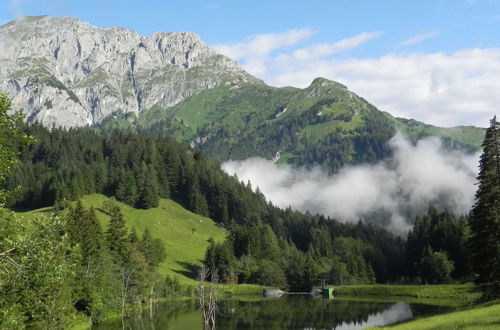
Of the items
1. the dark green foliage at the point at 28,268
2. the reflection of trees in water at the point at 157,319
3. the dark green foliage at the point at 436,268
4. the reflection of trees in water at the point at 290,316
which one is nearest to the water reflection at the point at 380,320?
the reflection of trees in water at the point at 290,316

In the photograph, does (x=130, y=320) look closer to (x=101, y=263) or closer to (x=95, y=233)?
(x=101, y=263)

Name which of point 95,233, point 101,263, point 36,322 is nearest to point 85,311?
point 101,263

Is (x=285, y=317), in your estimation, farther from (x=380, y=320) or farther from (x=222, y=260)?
(x=222, y=260)

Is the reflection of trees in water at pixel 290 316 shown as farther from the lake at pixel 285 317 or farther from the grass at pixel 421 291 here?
the grass at pixel 421 291

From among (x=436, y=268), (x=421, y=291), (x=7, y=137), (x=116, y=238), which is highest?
(x=7, y=137)

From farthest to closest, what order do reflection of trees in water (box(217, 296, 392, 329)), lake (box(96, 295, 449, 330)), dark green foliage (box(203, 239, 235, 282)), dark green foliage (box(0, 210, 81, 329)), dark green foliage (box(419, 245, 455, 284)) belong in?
dark green foliage (box(203, 239, 235, 282))
dark green foliage (box(419, 245, 455, 284))
reflection of trees in water (box(217, 296, 392, 329))
lake (box(96, 295, 449, 330))
dark green foliage (box(0, 210, 81, 329))

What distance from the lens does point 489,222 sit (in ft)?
222

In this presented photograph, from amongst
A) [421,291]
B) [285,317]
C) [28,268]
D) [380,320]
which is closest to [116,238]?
[285,317]

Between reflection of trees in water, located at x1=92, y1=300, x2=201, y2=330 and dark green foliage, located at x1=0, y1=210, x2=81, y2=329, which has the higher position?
dark green foliage, located at x1=0, y1=210, x2=81, y2=329

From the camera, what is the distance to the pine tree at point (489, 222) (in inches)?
2608

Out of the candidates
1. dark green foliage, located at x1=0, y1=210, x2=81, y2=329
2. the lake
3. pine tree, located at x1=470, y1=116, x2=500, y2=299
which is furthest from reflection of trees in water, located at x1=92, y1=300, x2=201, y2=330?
dark green foliage, located at x1=0, y1=210, x2=81, y2=329

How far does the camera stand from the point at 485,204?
227 feet

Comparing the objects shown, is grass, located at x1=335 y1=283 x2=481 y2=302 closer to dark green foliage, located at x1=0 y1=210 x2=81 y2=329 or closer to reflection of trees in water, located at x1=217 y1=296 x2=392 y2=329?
reflection of trees in water, located at x1=217 y1=296 x2=392 y2=329

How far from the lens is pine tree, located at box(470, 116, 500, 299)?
2608 inches
